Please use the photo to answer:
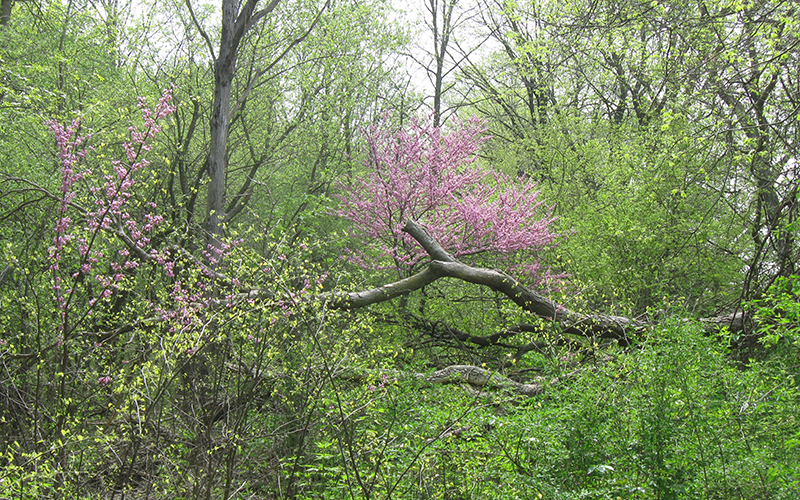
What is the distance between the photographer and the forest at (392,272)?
3756mm

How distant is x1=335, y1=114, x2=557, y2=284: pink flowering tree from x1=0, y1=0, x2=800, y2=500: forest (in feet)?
0.21

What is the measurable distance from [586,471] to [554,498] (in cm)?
56

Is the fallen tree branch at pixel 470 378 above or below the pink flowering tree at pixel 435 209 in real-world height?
below

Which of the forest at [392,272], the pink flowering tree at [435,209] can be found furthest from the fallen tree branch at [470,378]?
the pink flowering tree at [435,209]

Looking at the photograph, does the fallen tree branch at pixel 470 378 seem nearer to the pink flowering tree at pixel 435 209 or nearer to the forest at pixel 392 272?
the forest at pixel 392 272

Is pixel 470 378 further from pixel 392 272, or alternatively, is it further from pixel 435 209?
pixel 392 272

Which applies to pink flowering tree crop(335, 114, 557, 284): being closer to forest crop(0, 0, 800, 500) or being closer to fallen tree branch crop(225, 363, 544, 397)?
forest crop(0, 0, 800, 500)

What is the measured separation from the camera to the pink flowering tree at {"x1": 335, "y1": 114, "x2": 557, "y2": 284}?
31.9ft

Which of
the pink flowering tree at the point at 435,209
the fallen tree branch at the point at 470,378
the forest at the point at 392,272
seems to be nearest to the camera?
the forest at the point at 392,272

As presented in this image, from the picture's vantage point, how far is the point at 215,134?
829cm

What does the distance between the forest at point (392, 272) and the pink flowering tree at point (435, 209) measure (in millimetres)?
63

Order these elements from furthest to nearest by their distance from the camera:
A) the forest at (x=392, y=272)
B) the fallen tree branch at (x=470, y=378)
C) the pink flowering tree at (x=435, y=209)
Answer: the pink flowering tree at (x=435, y=209)
the fallen tree branch at (x=470, y=378)
the forest at (x=392, y=272)

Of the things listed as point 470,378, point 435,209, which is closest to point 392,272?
point 435,209

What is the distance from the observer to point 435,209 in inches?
403
